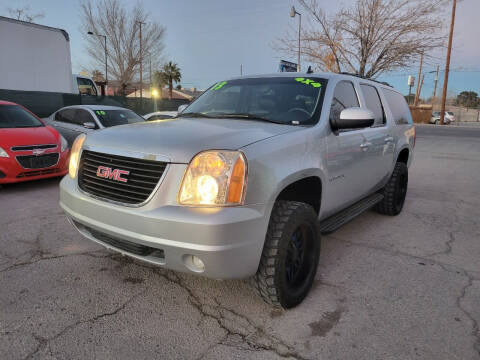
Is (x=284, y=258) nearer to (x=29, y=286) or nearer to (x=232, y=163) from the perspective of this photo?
(x=232, y=163)

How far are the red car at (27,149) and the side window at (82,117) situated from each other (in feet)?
4.93

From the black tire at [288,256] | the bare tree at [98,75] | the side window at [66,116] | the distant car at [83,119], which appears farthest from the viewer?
the bare tree at [98,75]

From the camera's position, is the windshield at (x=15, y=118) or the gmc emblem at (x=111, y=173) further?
the windshield at (x=15, y=118)

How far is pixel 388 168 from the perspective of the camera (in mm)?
4445

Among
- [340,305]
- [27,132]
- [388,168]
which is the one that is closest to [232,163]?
[340,305]

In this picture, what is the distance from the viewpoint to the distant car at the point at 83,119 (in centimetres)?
829

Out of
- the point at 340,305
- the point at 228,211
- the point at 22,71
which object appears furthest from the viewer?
the point at 22,71

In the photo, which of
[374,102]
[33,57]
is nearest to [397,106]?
[374,102]

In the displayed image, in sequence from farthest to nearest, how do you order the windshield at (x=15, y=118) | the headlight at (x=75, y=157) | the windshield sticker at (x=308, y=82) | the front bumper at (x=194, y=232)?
the windshield at (x=15, y=118) < the windshield sticker at (x=308, y=82) < the headlight at (x=75, y=157) < the front bumper at (x=194, y=232)

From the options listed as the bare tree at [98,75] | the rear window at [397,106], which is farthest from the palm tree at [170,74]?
the rear window at [397,106]

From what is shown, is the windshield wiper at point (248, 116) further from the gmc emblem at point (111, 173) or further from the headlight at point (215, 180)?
the gmc emblem at point (111, 173)

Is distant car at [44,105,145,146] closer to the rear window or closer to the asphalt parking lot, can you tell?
the asphalt parking lot

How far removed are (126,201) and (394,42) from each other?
669 inches

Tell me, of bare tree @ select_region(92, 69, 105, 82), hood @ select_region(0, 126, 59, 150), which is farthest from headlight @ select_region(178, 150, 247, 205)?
bare tree @ select_region(92, 69, 105, 82)
